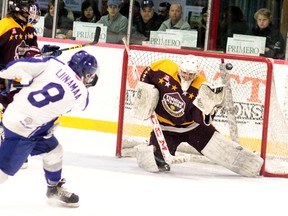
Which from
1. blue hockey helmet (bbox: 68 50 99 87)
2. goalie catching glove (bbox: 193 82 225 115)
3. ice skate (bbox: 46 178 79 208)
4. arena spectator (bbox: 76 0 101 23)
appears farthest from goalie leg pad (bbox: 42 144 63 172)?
arena spectator (bbox: 76 0 101 23)

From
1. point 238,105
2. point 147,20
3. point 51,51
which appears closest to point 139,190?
point 51,51

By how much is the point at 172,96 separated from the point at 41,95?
1.51m

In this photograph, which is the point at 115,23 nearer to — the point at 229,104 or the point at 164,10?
the point at 164,10

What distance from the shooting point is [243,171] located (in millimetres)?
5457

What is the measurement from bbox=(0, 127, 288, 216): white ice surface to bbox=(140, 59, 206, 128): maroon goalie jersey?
331mm

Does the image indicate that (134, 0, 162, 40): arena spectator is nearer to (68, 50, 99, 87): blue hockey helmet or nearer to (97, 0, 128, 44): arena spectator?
(97, 0, 128, 44): arena spectator

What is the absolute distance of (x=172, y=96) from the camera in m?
5.33

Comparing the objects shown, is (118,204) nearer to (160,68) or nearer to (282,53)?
(160,68)

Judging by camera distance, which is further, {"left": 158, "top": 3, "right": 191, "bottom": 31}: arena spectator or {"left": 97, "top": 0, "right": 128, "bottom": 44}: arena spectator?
{"left": 97, "top": 0, "right": 128, "bottom": 44}: arena spectator

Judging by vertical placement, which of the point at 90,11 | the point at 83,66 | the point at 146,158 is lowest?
the point at 146,158

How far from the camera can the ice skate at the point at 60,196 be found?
418cm

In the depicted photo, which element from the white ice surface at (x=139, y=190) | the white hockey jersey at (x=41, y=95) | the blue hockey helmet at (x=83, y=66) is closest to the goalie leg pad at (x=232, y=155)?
the white ice surface at (x=139, y=190)

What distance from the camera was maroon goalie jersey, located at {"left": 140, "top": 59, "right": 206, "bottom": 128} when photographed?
531 cm

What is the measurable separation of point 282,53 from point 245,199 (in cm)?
217
